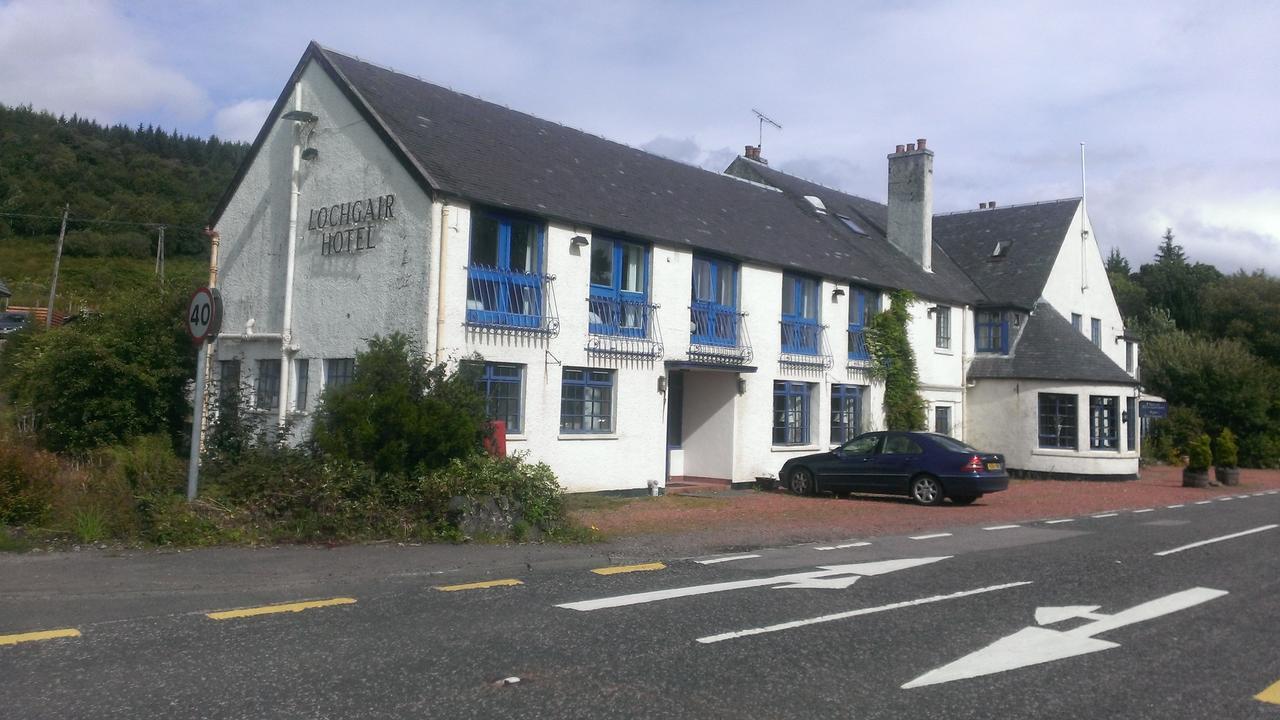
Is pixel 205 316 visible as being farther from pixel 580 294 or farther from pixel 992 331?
pixel 992 331

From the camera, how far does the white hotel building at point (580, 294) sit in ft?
55.5

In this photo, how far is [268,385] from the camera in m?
19.2

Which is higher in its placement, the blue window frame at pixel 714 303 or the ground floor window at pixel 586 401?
the blue window frame at pixel 714 303

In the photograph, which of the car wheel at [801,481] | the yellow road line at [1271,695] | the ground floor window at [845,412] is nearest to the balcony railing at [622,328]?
the car wheel at [801,481]

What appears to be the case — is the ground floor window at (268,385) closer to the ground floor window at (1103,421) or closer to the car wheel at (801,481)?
the car wheel at (801,481)

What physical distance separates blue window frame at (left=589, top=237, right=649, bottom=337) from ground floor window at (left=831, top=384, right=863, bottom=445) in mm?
6639

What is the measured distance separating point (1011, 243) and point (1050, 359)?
611cm

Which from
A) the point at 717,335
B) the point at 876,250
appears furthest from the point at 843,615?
the point at 876,250

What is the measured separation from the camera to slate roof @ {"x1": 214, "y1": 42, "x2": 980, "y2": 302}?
1747 centimetres

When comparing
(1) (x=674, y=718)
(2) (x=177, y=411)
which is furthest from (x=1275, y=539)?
(2) (x=177, y=411)

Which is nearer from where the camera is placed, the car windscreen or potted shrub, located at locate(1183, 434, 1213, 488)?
the car windscreen

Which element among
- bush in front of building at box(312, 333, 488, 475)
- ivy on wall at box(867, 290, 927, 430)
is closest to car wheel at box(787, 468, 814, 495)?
ivy on wall at box(867, 290, 927, 430)

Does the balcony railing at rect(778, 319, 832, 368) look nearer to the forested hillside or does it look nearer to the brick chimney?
the brick chimney

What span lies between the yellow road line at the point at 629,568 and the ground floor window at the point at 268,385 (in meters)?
10.3
